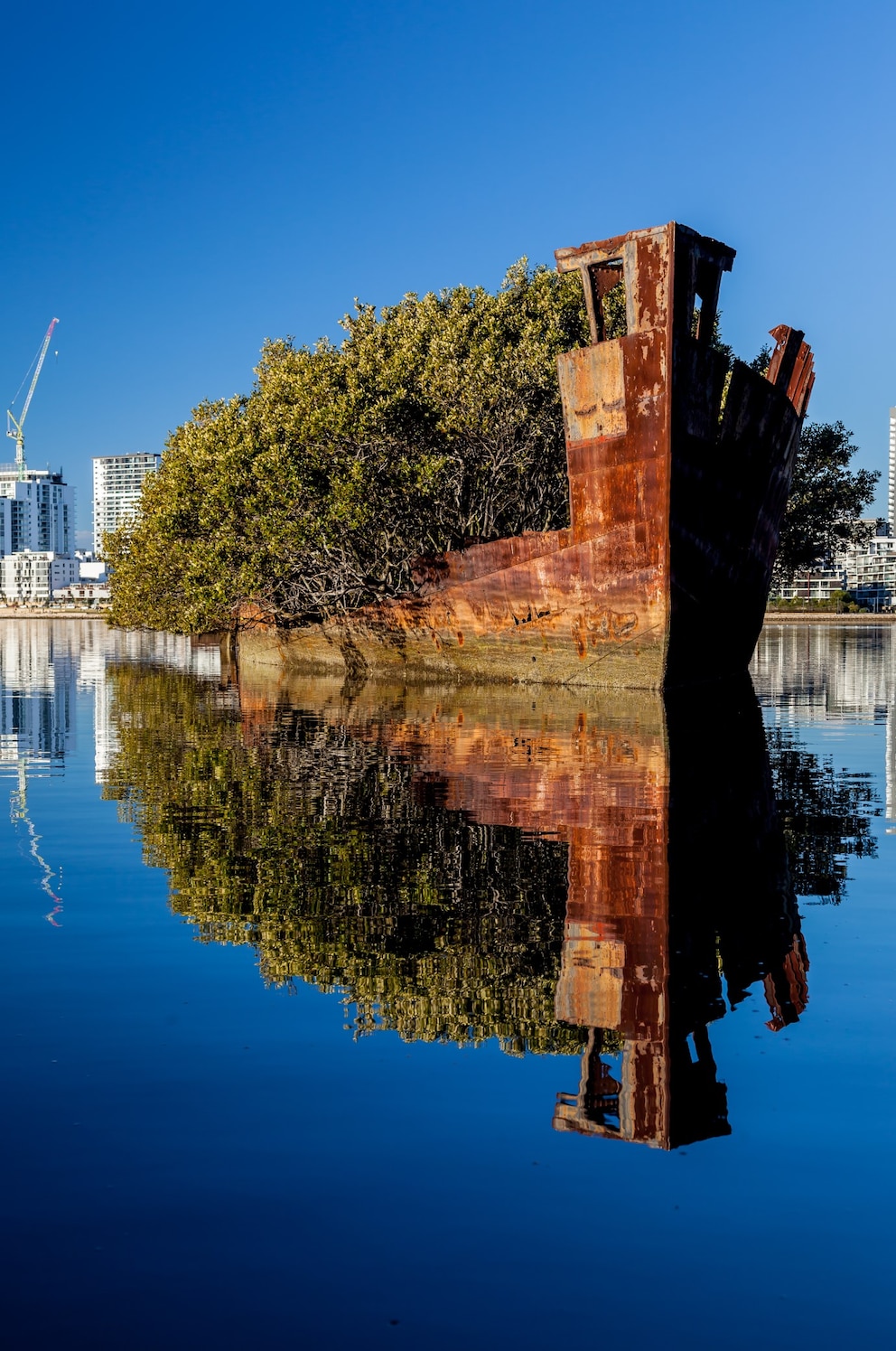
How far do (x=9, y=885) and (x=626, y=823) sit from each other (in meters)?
4.96

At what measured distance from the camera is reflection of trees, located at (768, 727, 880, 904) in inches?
348

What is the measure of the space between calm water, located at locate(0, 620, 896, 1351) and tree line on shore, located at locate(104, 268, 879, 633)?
838 inches

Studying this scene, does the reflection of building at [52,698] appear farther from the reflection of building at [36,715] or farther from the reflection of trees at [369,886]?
the reflection of trees at [369,886]

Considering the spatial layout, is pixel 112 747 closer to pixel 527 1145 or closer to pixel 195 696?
pixel 195 696

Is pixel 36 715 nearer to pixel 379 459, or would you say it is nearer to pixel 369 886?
pixel 379 459

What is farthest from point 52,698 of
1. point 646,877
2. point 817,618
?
point 817,618

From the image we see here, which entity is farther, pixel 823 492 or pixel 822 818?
pixel 823 492

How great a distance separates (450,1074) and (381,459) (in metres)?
29.0

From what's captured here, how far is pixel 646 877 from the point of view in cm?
845

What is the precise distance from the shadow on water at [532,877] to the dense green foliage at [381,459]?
1472 cm

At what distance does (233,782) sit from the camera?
13.8 m

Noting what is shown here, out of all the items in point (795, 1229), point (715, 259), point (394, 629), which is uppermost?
point (715, 259)

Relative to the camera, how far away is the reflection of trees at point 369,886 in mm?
5906

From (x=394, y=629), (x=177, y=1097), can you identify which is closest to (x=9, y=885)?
(x=177, y=1097)
